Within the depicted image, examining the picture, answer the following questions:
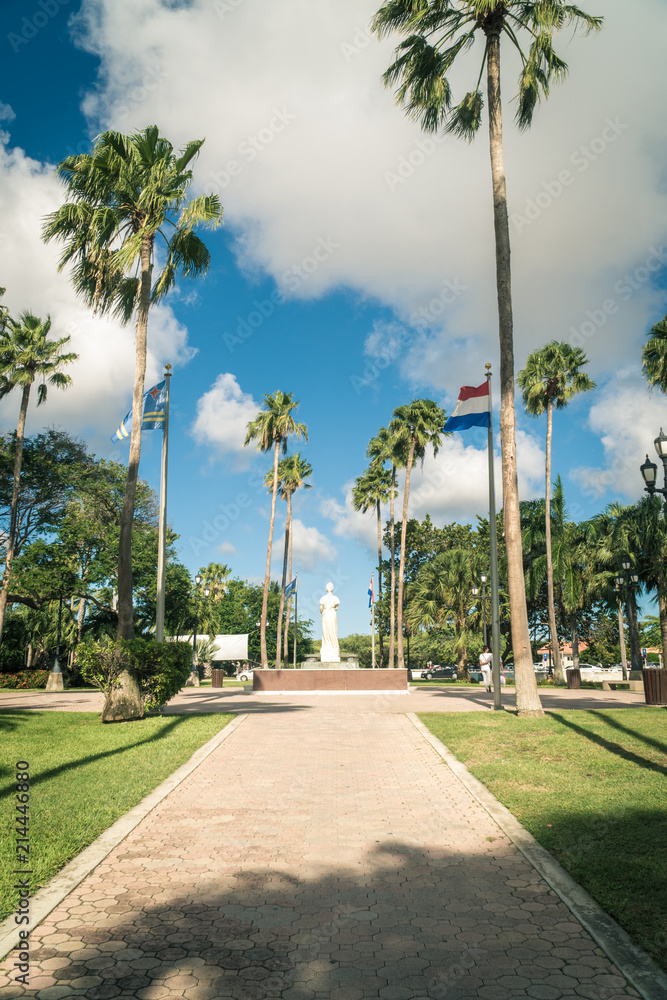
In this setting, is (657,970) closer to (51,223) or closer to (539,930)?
(539,930)

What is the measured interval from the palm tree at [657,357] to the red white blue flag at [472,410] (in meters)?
13.4

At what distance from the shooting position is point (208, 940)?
4148 mm

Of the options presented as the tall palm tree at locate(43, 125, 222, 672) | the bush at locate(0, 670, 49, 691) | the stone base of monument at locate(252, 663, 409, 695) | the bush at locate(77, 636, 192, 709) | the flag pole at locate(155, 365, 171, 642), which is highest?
the tall palm tree at locate(43, 125, 222, 672)

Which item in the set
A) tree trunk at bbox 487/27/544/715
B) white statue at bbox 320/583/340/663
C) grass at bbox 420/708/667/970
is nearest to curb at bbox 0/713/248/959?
grass at bbox 420/708/667/970

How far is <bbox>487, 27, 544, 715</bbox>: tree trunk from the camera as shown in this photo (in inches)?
576

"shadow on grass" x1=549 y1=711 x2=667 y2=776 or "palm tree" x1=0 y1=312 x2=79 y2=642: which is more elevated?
"palm tree" x1=0 y1=312 x2=79 y2=642

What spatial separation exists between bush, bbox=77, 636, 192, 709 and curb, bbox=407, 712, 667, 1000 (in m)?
9.16

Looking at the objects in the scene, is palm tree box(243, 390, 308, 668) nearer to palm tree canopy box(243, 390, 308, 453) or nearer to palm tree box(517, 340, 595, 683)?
palm tree canopy box(243, 390, 308, 453)

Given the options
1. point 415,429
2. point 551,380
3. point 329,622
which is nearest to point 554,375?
point 551,380

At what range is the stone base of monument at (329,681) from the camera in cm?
2517

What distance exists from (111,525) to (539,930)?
33611 millimetres

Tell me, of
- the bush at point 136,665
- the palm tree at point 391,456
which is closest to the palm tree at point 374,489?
the palm tree at point 391,456

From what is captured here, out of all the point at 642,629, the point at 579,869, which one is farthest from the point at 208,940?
the point at 642,629

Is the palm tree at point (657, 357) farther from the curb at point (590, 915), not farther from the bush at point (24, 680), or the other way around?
the bush at point (24, 680)
